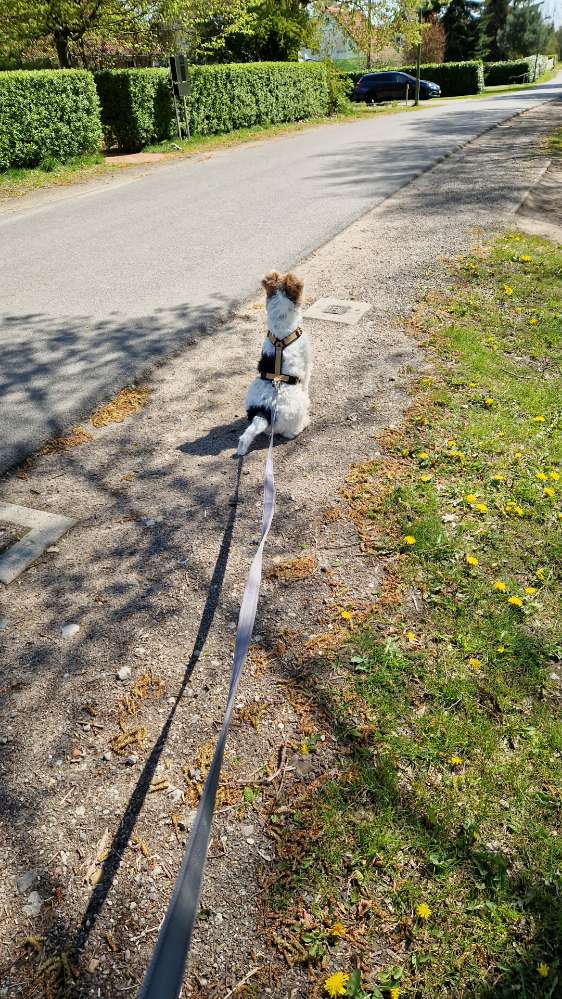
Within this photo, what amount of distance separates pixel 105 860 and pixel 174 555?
5.18 feet

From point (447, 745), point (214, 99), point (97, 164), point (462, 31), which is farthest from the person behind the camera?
point (462, 31)

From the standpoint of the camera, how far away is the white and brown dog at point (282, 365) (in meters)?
3.81

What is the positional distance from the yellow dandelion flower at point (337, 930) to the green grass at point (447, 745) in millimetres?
22

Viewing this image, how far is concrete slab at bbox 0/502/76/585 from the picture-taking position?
3287 mm

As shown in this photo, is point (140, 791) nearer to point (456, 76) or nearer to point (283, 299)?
point (283, 299)

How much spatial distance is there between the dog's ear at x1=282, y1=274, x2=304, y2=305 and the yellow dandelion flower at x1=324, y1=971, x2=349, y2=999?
10.9 ft

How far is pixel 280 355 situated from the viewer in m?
3.93

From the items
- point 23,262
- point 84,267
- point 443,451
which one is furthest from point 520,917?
point 23,262

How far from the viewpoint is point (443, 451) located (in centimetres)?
419

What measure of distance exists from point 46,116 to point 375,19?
27.0m

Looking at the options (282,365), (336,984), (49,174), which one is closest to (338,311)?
(282,365)

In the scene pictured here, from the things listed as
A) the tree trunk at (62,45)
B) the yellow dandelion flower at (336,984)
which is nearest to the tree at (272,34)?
the tree trunk at (62,45)

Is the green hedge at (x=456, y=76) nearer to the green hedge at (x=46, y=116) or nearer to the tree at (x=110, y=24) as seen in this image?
the tree at (x=110, y=24)

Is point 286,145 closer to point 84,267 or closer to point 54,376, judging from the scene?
point 84,267
